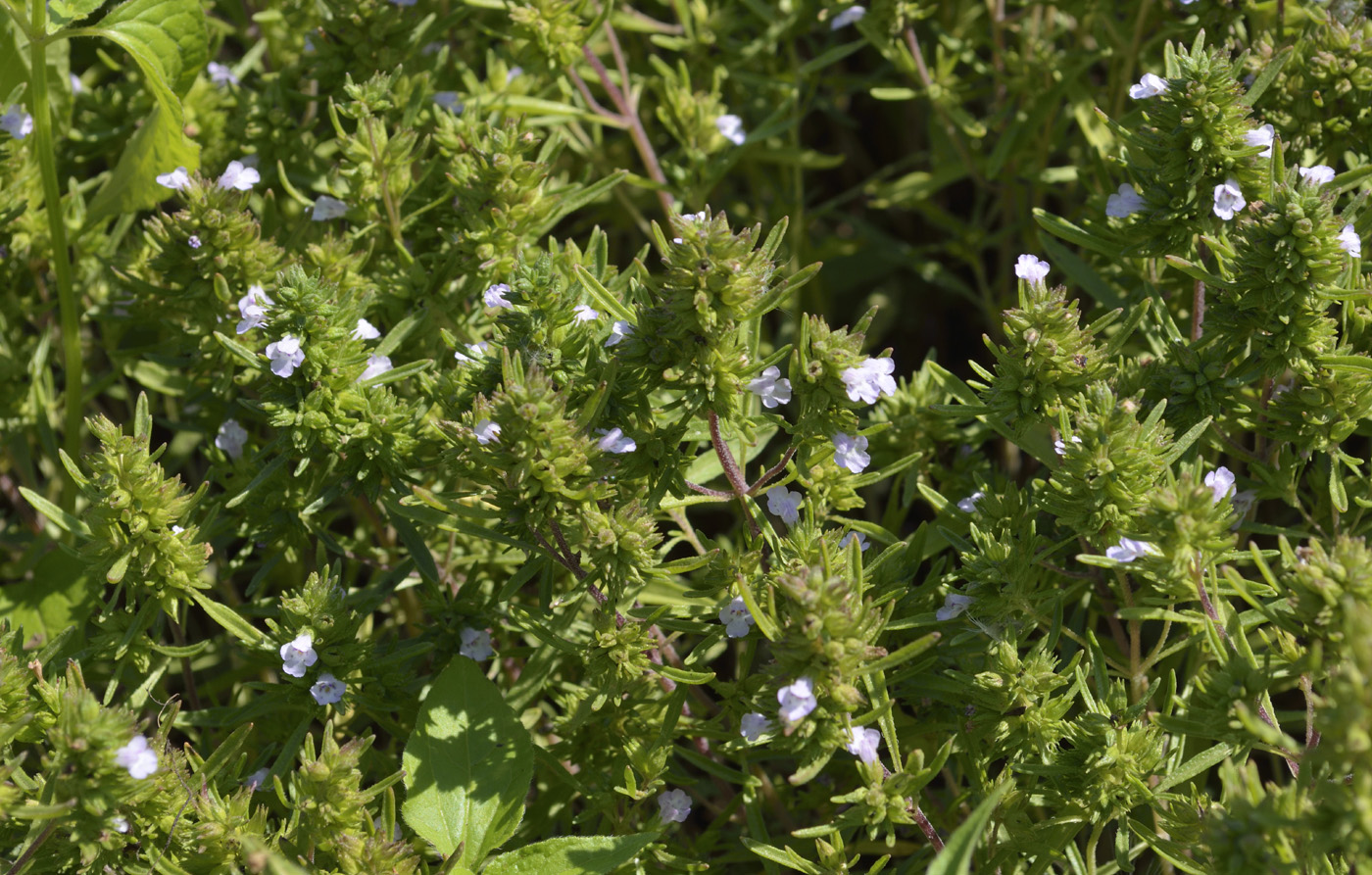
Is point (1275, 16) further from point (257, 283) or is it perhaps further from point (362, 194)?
point (257, 283)

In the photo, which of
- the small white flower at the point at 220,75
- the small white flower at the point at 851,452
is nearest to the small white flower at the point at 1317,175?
the small white flower at the point at 851,452

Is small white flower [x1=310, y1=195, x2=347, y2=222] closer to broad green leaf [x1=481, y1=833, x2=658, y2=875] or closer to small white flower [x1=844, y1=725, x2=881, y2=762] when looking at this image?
broad green leaf [x1=481, y1=833, x2=658, y2=875]

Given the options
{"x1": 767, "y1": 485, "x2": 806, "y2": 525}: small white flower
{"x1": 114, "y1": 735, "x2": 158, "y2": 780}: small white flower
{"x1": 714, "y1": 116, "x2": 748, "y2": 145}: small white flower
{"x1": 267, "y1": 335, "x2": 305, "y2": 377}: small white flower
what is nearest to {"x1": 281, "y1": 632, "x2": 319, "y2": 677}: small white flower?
{"x1": 114, "y1": 735, "x2": 158, "y2": 780}: small white flower

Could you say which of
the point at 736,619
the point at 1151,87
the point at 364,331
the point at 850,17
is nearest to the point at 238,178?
the point at 364,331

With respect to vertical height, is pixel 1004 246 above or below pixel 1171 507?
below

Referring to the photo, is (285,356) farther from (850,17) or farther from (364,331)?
(850,17)

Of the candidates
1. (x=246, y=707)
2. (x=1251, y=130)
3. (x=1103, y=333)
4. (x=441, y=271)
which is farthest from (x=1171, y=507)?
(x=246, y=707)
